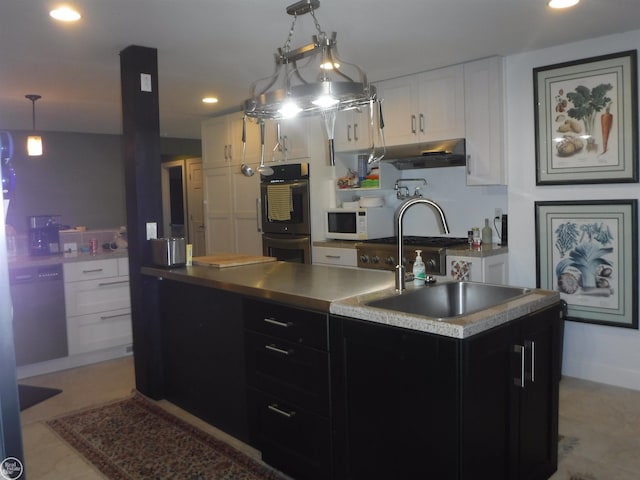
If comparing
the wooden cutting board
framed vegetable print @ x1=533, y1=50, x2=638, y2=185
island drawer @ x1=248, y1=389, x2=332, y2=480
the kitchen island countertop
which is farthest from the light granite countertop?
framed vegetable print @ x1=533, y1=50, x2=638, y2=185

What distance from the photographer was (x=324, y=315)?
Answer: 6.94ft

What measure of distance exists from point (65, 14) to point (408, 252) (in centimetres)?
272

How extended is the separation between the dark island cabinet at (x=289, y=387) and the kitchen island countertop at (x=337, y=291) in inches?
2.8

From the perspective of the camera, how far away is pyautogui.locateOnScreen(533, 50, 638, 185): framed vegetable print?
3.31 metres

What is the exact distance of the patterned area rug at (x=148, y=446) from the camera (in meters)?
2.47

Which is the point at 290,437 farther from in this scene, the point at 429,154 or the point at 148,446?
the point at 429,154

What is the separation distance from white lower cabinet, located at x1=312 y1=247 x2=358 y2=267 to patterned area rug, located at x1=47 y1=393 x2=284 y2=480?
1.97 metres

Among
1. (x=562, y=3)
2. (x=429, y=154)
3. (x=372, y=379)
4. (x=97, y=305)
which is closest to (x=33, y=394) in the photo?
(x=97, y=305)

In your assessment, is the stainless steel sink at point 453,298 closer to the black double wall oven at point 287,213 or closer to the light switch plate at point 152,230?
the light switch plate at point 152,230

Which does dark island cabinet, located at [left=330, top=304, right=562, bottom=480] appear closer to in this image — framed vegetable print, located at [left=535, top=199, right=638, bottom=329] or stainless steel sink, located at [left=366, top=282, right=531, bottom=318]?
stainless steel sink, located at [left=366, top=282, right=531, bottom=318]

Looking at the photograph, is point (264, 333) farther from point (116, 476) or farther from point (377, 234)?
point (377, 234)

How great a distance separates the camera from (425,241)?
4.33 m

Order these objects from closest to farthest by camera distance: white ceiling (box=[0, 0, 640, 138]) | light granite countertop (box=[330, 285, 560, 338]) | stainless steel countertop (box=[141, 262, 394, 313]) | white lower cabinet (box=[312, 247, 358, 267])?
light granite countertop (box=[330, 285, 560, 338])
stainless steel countertop (box=[141, 262, 394, 313])
white ceiling (box=[0, 0, 640, 138])
white lower cabinet (box=[312, 247, 358, 267])

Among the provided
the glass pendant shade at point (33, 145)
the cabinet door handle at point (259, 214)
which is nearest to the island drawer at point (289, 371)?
the cabinet door handle at point (259, 214)
